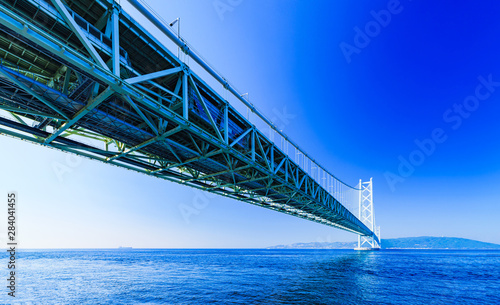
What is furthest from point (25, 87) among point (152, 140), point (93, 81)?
point (152, 140)

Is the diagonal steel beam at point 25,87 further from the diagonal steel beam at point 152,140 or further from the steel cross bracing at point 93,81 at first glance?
the diagonal steel beam at point 152,140

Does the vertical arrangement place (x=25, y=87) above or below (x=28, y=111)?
Answer: above

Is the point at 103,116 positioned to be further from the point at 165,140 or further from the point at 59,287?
the point at 59,287

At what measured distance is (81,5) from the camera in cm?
928

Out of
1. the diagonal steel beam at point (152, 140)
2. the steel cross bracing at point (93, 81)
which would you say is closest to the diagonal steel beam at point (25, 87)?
the steel cross bracing at point (93, 81)

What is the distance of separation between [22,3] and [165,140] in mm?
7561

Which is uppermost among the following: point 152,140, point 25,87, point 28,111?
point 25,87

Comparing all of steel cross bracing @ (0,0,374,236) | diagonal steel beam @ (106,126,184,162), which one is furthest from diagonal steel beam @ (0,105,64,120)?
diagonal steel beam @ (106,126,184,162)

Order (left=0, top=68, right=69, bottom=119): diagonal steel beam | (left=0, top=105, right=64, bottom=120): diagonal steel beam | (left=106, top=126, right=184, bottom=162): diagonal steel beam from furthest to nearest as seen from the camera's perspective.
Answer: (left=106, top=126, right=184, bottom=162): diagonal steel beam
(left=0, top=105, right=64, bottom=120): diagonal steel beam
(left=0, top=68, right=69, bottom=119): diagonal steel beam

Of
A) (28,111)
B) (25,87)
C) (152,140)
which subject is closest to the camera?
(25,87)

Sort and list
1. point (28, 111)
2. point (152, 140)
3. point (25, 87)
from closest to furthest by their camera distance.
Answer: point (25, 87) → point (28, 111) → point (152, 140)

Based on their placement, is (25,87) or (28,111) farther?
(28,111)

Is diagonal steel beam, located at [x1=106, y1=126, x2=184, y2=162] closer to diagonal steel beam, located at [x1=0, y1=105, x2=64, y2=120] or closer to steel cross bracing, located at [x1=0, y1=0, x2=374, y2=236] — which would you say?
steel cross bracing, located at [x1=0, y1=0, x2=374, y2=236]

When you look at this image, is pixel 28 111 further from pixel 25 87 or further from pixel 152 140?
pixel 152 140
